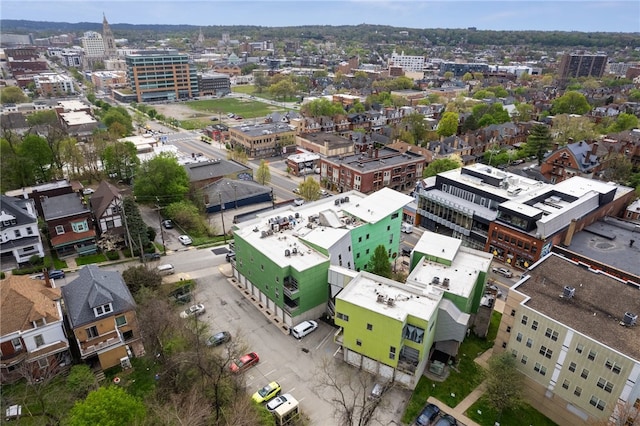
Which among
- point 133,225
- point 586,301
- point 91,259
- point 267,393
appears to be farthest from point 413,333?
point 91,259

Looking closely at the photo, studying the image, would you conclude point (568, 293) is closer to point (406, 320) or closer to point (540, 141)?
point (406, 320)

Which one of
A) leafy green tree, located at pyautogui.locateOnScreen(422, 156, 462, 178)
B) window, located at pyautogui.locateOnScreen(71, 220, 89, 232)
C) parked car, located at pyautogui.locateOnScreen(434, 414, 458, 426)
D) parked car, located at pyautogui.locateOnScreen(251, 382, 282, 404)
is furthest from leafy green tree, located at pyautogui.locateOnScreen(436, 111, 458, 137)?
parked car, located at pyautogui.locateOnScreen(251, 382, 282, 404)

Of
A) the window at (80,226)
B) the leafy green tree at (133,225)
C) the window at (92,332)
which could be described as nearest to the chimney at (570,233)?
A: the window at (92,332)

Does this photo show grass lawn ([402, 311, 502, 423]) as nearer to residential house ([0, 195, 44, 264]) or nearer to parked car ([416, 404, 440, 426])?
parked car ([416, 404, 440, 426])

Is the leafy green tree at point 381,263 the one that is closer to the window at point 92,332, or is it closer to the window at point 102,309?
the window at point 102,309

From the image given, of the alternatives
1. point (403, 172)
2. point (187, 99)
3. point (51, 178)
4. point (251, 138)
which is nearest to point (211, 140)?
point (251, 138)

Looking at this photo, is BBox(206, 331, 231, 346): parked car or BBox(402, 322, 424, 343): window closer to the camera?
BBox(402, 322, 424, 343): window

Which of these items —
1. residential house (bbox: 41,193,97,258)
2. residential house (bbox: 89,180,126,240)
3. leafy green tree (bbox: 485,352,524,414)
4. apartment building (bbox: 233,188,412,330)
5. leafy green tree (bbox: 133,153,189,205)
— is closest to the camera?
leafy green tree (bbox: 485,352,524,414)
